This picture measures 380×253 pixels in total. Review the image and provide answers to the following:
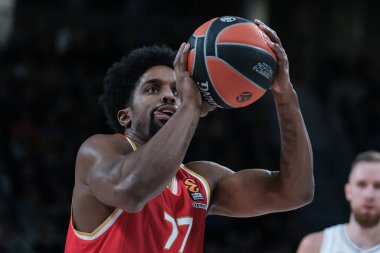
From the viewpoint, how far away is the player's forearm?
11.2 ft

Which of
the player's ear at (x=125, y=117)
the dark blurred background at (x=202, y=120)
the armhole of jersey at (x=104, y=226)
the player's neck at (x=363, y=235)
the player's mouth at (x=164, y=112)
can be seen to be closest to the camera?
the armhole of jersey at (x=104, y=226)

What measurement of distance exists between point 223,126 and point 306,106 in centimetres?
281

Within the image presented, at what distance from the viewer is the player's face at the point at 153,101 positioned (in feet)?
10.9

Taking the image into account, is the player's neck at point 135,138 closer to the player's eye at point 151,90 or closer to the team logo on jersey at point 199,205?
the player's eye at point 151,90

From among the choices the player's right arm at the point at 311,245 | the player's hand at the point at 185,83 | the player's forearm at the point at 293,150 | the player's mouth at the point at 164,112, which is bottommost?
the player's right arm at the point at 311,245

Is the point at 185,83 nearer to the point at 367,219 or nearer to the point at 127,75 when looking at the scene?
the point at 127,75

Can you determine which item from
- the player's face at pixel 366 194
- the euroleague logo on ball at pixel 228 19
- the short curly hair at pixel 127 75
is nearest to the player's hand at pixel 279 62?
the euroleague logo on ball at pixel 228 19

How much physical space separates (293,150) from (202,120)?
6.68 meters

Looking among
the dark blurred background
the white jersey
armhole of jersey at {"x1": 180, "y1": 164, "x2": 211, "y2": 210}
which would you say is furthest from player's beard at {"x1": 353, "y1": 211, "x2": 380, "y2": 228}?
the dark blurred background

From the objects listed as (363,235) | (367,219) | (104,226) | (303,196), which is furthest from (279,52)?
(363,235)

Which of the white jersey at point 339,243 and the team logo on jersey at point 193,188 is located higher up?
the team logo on jersey at point 193,188

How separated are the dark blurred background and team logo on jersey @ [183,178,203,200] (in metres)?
4.48

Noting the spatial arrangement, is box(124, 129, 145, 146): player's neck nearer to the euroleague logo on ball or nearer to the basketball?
the basketball

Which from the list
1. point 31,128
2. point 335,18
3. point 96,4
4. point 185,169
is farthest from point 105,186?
point 335,18
